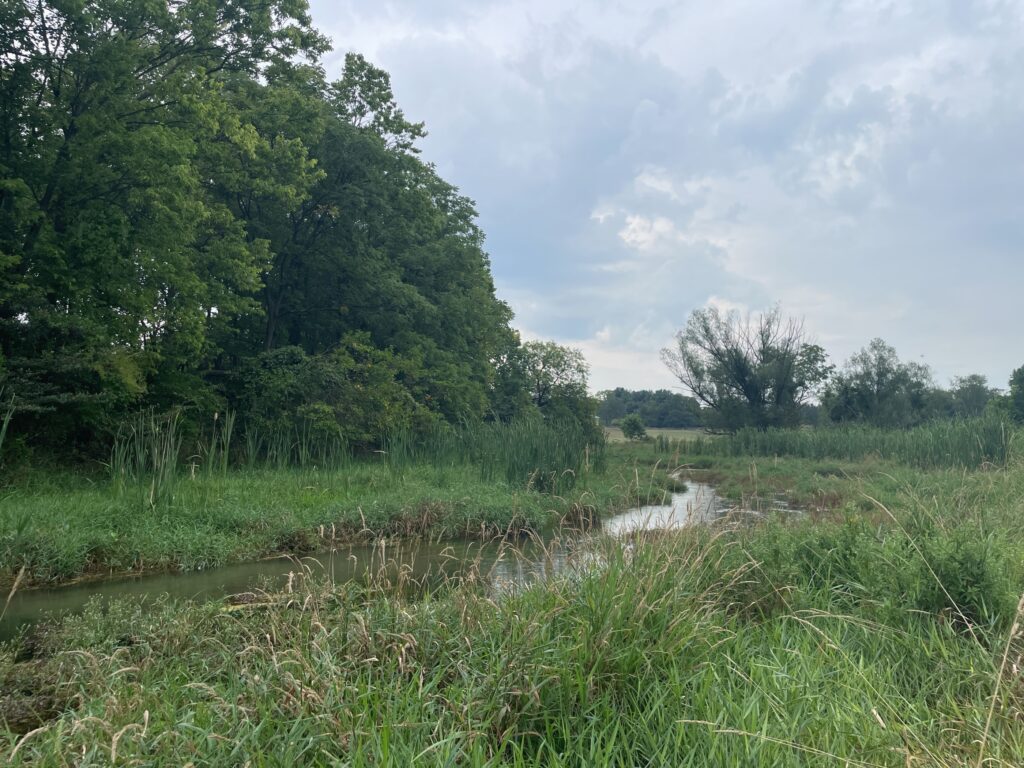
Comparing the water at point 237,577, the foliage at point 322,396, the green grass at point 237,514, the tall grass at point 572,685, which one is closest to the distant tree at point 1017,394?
the foliage at point 322,396

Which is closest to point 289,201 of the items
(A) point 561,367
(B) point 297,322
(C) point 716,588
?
(B) point 297,322

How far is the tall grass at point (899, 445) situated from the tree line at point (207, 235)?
30.2 ft

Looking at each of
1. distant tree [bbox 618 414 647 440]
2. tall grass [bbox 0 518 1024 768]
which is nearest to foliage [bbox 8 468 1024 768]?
tall grass [bbox 0 518 1024 768]

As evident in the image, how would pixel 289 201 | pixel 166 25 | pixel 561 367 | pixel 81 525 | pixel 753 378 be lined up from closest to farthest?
pixel 81 525 < pixel 166 25 < pixel 289 201 < pixel 561 367 < pixel 753 378

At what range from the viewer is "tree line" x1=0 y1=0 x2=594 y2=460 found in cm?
1078

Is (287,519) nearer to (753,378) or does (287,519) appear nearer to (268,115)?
(268,115)

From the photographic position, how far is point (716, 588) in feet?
14.4

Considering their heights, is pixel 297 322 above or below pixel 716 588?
above

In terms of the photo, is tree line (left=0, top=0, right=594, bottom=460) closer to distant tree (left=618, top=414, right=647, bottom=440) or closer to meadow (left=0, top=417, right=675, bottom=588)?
meadow (left=0, top=417, right=675, bottom=588)

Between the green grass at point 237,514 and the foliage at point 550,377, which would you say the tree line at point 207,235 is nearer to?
the green grass at point 237,514

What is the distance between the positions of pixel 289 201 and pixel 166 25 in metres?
4.37

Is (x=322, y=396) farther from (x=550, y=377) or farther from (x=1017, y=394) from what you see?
(x=1017, y=394)

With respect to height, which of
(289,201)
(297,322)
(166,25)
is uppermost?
(166,25)

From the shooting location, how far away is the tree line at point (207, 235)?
35.4 ft
